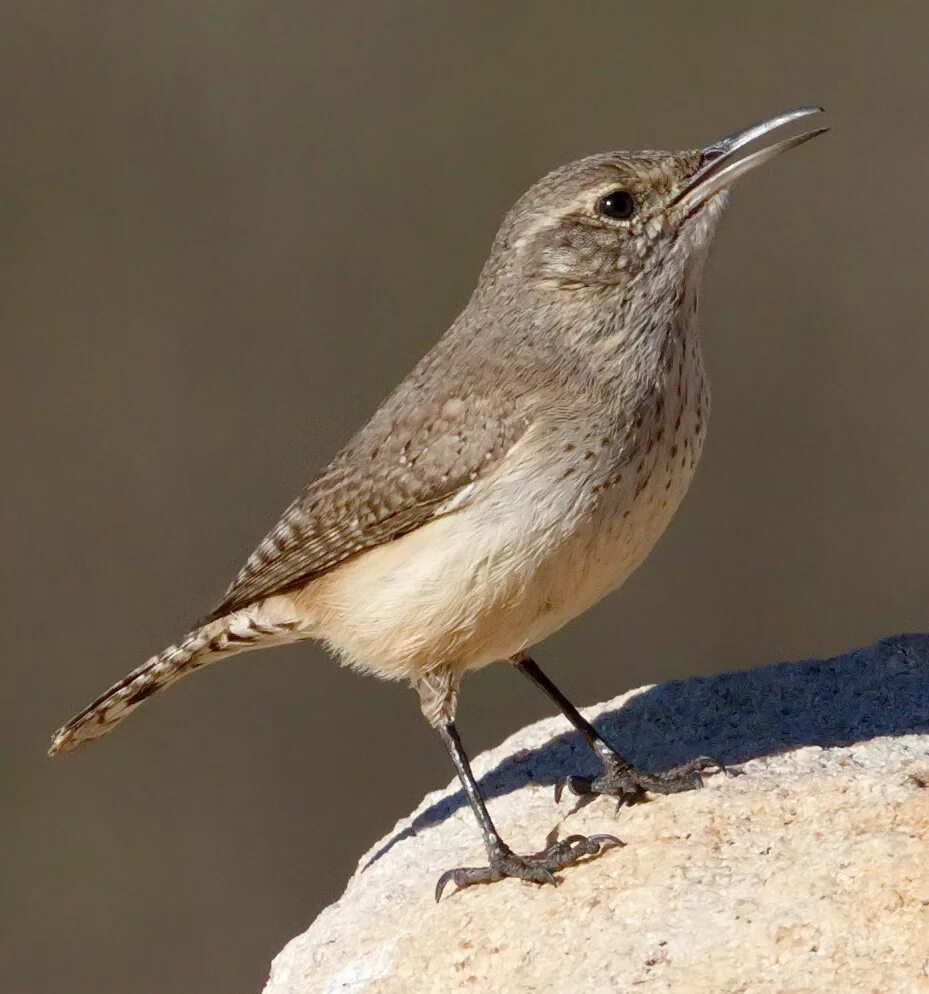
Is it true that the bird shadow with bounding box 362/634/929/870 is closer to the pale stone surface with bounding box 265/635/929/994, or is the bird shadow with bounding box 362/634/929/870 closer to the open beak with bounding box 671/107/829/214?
the pale stone surface with bounding box 265/635/929/994

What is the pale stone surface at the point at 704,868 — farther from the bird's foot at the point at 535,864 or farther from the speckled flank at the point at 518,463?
the speckled flank at the point at 518,463

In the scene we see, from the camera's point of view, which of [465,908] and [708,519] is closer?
[465,908]

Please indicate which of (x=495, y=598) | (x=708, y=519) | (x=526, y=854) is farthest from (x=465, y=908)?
(x=708, y=519)

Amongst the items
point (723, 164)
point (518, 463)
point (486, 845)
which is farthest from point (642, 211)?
point (486, 845)

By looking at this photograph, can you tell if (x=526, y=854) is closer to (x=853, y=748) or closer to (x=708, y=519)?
(x=853, y=748)

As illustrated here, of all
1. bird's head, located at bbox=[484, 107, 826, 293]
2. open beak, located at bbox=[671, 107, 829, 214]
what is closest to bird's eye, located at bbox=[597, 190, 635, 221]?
bird's head, located at bbox=[484, 107, 826, 293]

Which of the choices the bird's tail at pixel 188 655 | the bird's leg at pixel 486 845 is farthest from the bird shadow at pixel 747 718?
the bird's tail at pixel 188 655
